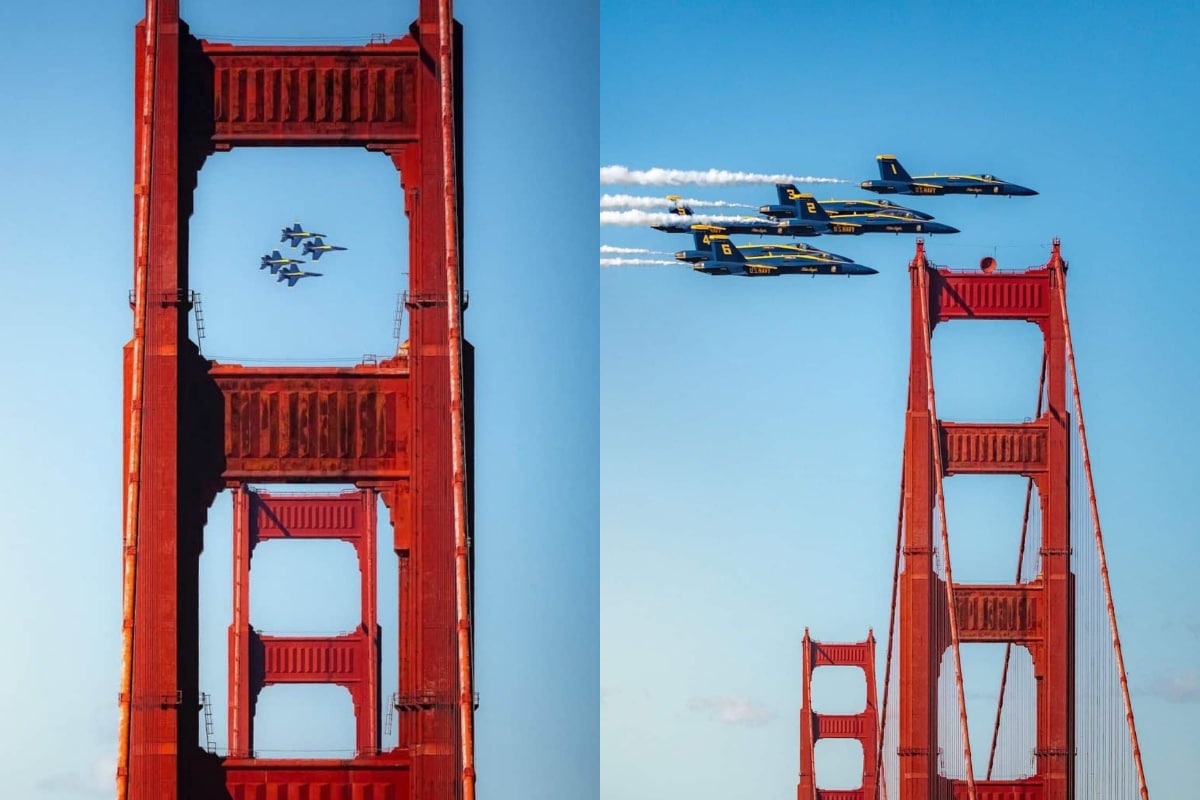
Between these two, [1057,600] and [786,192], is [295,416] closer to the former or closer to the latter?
[1057,600]

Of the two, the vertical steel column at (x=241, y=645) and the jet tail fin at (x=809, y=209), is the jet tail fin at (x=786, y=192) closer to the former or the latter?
the jet tail fin at (x=809, y=209)

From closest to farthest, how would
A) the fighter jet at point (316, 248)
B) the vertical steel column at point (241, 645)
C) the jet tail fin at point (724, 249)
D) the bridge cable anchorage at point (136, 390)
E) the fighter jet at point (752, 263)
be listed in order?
the bridge cable anchorage at point (136, 390), the vertical steel column at point (241, 645), the fighter jet at point (316, 248), the fighter jet at point (752, 263), the jet tail fin at point (724, 249)

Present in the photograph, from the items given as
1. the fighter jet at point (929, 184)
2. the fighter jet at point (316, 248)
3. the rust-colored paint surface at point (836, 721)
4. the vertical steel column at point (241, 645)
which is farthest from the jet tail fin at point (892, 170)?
the vertical steel column at point (241, 645)

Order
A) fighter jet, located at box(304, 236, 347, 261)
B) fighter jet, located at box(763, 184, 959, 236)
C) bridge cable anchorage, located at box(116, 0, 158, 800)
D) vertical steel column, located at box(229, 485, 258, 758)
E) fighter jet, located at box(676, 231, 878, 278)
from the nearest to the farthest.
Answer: bridge cable anchorage, located at box(116, 0, 158, 800), vertical steel column, located at box(229, 485, 258, 758), fighter jet, located at box(304, 236, 347, 261), fighter jet, located at box(676, 231, 878, 278), fighter jet, located at box(763, 184, 959, 236)

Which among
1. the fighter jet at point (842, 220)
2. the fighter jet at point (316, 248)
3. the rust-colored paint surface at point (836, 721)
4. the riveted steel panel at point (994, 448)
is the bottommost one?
the rust-colored paint surface at point (836, 721)

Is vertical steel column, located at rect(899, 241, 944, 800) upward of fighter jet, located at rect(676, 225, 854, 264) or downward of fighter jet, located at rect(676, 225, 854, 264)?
downward

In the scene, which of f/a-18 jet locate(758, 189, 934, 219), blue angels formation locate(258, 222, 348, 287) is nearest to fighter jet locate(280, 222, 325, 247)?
blue angels formation locate(258, 222, 348, 287)

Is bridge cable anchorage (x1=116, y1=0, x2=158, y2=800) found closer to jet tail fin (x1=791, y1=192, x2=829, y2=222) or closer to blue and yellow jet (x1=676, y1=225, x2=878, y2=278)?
blue and yellow jet (x1=676, y1=225, x2=878, y2=278)
